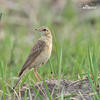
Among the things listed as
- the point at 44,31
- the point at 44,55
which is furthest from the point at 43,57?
the point at 44,31

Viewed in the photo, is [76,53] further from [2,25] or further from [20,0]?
[20,0]

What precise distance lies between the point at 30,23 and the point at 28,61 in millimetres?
7570

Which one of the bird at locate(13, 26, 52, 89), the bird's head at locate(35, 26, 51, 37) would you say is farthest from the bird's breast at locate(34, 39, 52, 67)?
the bird's head at locate(35, 26, 51, 37)

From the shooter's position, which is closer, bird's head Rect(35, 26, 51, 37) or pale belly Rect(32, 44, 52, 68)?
pale belly Rect(32, 44, 52, 68)

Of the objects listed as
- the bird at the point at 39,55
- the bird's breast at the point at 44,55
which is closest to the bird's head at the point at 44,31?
the bird at the point at 39,55

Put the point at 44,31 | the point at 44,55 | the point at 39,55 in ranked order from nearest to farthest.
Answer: the point at 44,55
the point at 39,55
the point at 44,31

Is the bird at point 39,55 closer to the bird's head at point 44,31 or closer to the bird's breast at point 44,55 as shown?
the bird's breast at point 44,55

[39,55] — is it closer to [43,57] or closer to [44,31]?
[43,57]

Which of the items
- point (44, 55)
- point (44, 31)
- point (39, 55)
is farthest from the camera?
point (44, 31)

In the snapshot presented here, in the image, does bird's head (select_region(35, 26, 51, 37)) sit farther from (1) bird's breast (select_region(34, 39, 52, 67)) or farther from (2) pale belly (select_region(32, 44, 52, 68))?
(2) pale belly (select_region(32, 44, 52, 68))

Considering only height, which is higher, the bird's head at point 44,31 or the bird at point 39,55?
the bird's head at point 44,31

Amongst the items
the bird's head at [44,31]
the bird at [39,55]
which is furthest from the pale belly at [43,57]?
the bird's head at [44,31]

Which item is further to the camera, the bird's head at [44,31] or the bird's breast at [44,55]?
the bird's head at [44,31]

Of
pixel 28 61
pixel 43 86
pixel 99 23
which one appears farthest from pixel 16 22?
pixel 43 86
